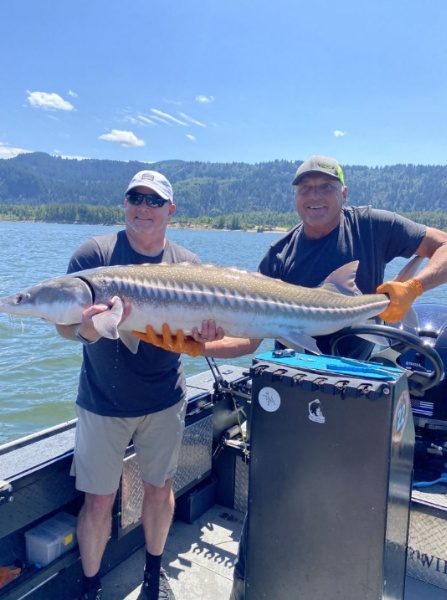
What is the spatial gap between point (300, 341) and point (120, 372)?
103cm

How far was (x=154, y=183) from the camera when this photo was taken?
3127 millimetres

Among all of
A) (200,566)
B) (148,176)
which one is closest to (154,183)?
(148,176)

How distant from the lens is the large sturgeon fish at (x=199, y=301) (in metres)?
→ 2.86

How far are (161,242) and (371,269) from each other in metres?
1.31

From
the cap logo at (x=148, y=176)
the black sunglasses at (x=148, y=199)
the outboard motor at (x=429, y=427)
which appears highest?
the cap logo at (x=148, y=176)

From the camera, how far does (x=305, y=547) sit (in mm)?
2086

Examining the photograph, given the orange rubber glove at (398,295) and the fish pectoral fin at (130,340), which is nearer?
the fish pectoral fin at (130,340)

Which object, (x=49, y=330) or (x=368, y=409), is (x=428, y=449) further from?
(x=49, y=330)

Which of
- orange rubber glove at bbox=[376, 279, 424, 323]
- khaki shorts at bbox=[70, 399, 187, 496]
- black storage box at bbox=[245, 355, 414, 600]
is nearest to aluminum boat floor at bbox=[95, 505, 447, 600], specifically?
khaki shorts at bbox=[70, 399, 187, 496]

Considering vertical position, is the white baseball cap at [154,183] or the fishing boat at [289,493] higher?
the white baseball cap at [154,183]

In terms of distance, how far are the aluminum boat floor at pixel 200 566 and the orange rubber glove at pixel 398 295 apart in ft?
5.45

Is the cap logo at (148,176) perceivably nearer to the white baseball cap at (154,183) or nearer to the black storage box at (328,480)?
the white baseball cap at (154,183)

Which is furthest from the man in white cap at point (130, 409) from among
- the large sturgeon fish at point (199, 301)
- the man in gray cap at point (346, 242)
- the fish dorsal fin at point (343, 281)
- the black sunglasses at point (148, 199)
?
the fish dorsal fin at point (343, 281)

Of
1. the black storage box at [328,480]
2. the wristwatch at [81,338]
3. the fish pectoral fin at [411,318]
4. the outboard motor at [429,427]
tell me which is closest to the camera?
the black storage box at [328,480]
